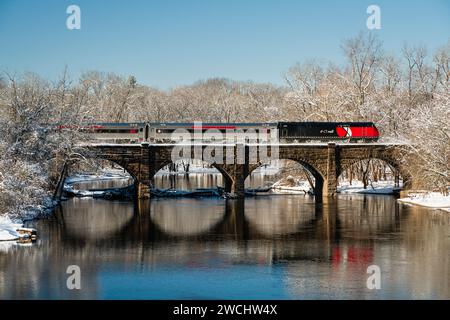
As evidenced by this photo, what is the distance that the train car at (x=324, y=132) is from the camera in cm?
6169

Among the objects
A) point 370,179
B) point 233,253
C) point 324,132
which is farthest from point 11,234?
point 370,179

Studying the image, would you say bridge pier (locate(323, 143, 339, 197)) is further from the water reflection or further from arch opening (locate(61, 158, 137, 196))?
arch opening (locate(61, 158, 137, 196))

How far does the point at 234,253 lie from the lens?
3356cm

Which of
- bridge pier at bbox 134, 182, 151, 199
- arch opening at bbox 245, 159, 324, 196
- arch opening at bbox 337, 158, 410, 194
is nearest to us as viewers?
bridge pier at bbox 134, 182, 151, 199

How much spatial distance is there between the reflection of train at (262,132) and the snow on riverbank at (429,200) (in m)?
7.75

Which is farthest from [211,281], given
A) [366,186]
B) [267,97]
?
[267,97]

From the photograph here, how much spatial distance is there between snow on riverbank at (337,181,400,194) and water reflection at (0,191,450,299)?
12645mm

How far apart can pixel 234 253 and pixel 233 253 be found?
59 millimetres

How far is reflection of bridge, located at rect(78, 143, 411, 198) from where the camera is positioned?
56.6 meters

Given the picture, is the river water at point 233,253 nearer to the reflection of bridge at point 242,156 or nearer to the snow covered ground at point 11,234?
the snow covered ground at point 11,234

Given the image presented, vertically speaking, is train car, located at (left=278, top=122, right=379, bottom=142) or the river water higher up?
train car, located at (left=278, top=122, right=379, bottom=142)

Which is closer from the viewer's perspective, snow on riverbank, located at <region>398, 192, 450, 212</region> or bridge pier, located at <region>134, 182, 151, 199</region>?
snow on riverbank, located at <region>398, 192, 450, 212</region>

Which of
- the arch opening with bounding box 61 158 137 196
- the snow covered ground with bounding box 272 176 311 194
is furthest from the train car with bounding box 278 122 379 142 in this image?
the arch opening with bounding box 61 158 137 196
